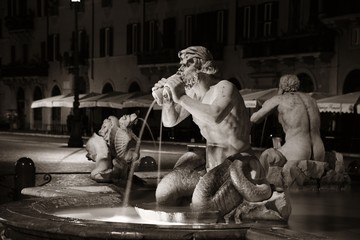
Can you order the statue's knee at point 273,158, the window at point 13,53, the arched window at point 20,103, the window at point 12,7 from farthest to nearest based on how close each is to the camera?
the window at point 13,53
the window at point 12,7
the arched window at point 20,103
the statue's knee at point 273,158

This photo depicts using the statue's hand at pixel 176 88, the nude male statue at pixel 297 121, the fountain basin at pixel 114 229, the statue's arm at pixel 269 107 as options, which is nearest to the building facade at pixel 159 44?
the nude male statue at pixel 297 121

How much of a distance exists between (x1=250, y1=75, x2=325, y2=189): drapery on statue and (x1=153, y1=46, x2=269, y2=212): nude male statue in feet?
14.9

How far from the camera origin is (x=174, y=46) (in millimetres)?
39344

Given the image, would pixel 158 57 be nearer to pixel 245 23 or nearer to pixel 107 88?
pixel 245 23

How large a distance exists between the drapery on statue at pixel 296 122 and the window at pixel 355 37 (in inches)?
754

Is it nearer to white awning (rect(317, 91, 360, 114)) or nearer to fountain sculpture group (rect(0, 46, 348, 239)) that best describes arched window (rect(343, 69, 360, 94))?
white awning (rect(317, 91, 360, 114))

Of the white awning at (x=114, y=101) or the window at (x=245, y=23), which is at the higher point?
the window at (x=245, y=23)

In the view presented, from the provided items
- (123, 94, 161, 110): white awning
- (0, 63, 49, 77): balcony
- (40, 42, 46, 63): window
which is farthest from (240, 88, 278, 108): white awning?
(40, 42, 46, 63): window

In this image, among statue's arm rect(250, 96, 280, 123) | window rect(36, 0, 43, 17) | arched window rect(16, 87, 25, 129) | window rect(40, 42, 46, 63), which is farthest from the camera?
arched window rect(16, 87, 25, 129)

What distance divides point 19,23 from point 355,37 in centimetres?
3086

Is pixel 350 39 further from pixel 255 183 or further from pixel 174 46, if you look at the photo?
pixel 255 183

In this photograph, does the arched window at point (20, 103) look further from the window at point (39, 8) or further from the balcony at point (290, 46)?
the balcony at point (290, 46)

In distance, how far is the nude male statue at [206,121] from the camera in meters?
5.80

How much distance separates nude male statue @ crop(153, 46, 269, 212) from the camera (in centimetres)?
580
